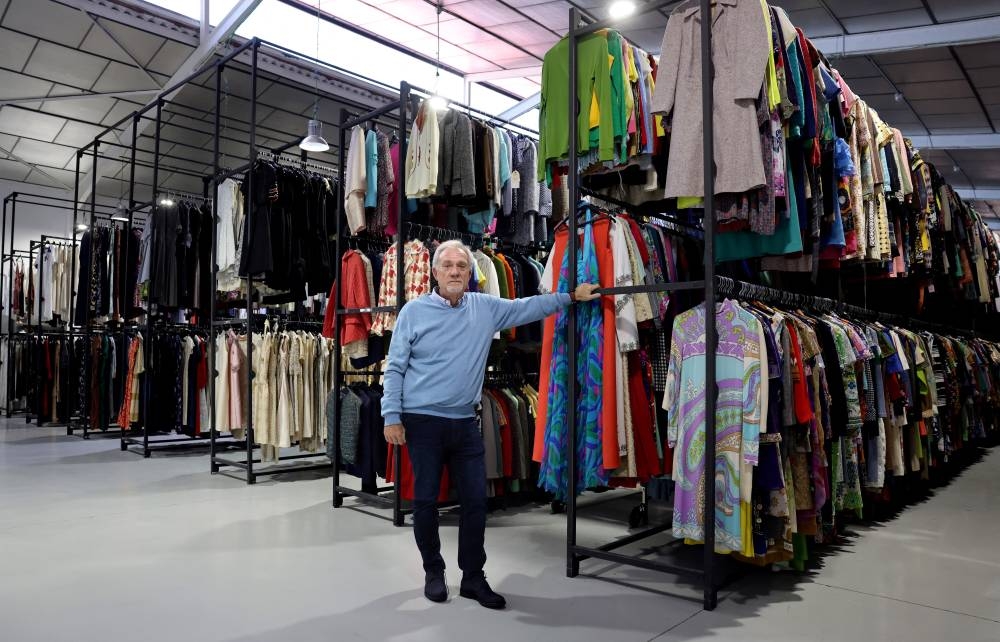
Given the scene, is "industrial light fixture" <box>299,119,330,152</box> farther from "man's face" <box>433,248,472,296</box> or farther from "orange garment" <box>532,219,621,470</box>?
"man's face" <box>433,248,472,296</box>

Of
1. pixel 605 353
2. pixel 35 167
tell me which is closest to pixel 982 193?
pixel 605 353

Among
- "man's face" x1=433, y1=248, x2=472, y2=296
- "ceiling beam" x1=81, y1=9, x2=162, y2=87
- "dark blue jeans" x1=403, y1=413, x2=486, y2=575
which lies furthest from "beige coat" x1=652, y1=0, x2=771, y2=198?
"ceiling beam" x1=81, y1=9, x2=162, y2=87

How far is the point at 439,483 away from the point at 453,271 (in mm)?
933

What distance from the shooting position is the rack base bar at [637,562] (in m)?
3.13

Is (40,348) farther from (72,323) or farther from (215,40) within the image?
(215,40)

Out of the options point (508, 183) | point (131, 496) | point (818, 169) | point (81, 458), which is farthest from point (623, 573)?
point (81, 458)

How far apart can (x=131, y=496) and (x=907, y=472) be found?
233 inches

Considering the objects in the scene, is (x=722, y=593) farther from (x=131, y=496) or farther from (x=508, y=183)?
(x=131, y=496)

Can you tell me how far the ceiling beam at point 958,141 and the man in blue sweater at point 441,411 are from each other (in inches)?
462

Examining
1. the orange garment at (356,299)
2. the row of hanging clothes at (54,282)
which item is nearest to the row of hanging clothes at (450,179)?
the orange garment at (356,299)

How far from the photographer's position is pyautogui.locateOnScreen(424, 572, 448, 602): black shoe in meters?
3.07

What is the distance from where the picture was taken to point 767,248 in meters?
3.59

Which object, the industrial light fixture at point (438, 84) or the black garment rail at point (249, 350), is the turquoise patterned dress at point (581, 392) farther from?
the black garment rail at point (249, 350)

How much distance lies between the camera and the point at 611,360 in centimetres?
346
